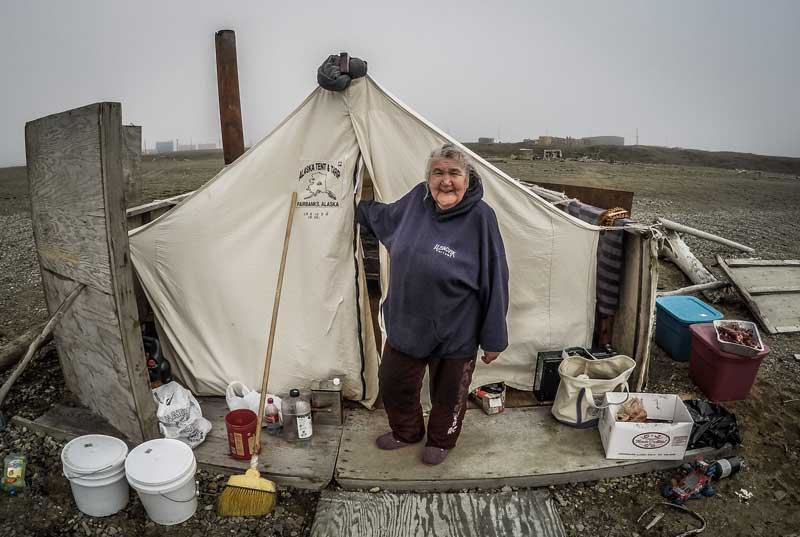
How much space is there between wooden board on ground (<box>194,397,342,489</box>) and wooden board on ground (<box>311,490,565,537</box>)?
0.53ft

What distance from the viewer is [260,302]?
368 cm

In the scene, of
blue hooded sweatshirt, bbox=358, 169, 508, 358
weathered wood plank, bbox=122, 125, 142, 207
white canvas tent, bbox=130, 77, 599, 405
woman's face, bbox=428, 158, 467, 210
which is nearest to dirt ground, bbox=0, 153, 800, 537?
white canvas tent, bbox=130, 77, 599, 405

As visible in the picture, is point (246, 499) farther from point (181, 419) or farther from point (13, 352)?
point (13, 352)

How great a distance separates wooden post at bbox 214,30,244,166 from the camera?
13.2 feet

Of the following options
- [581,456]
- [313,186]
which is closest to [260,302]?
[313,186]

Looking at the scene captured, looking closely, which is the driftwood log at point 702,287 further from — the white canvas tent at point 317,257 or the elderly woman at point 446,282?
the elderly woman at point 446,282

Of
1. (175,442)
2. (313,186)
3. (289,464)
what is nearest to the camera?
(175,442)

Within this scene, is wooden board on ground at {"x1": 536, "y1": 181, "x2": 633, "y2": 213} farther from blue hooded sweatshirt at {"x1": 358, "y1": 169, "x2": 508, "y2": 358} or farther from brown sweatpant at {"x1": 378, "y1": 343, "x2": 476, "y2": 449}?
brown sweatpant at {"x1": 378, "y1": 343, "x2": 476, "y2": 449}

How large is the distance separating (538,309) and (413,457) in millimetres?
1483

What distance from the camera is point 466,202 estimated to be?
263cm

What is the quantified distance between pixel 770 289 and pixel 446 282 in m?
5.37

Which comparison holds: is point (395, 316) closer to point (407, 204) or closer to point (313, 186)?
point (407, 204)

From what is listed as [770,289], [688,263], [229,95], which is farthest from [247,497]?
[688,263]

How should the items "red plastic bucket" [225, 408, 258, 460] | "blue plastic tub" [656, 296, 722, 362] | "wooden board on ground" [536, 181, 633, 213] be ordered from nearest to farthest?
"red plastic bucket" [225, 408, 258, 460], "blue plastic tub" [656, 296, 722, 362], "wooden board on ground" [536, 181, 633, 213]
